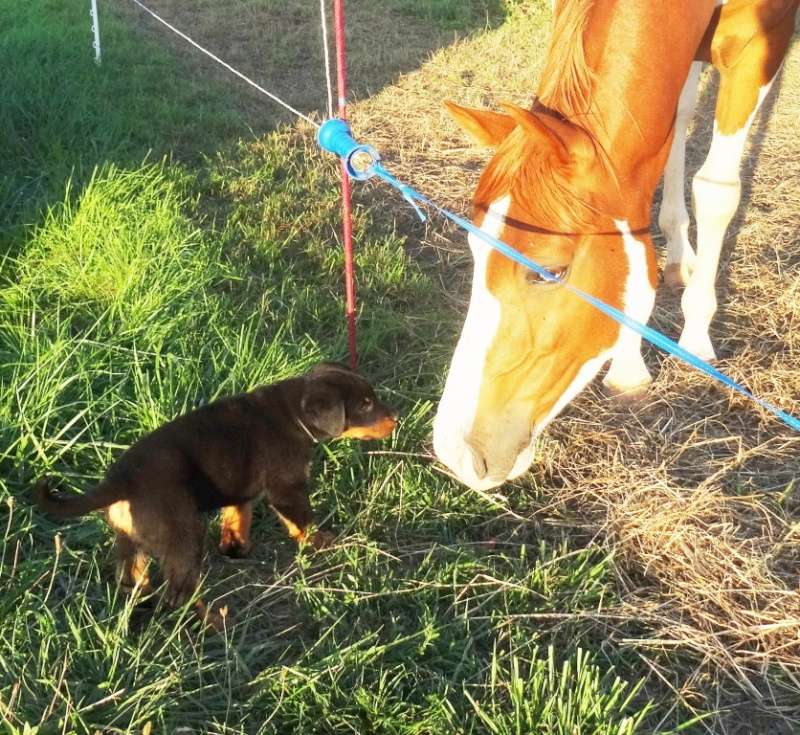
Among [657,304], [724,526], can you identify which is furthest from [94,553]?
[657,304]

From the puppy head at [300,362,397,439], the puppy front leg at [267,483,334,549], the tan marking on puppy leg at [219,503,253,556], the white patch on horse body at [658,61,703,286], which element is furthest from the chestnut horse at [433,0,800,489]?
the white patch on horse body at [658,61,703,286]

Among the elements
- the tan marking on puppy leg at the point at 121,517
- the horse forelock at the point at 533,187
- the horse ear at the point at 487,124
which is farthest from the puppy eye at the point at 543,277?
the tan marking on puppy leg at the point at 121,517

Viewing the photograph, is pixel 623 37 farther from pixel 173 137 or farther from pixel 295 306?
pixel 173 137

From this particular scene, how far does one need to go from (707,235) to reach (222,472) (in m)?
2.30

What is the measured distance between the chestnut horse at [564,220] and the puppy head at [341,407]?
0.63 feet

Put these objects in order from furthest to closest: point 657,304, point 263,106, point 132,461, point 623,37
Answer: point 263,106 < point 657,304 < point 623,37 < point 132,461

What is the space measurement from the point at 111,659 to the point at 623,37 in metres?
2.12

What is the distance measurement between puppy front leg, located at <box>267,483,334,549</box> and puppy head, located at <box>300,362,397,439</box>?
0.18 m

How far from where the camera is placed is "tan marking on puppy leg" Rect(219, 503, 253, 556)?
7.39 feet

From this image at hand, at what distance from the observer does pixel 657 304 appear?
3.78 meters

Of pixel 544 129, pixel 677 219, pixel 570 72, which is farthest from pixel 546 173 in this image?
pixel 677 219

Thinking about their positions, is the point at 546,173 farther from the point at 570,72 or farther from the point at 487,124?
the point at 570,72

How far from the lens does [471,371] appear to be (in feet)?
7.04

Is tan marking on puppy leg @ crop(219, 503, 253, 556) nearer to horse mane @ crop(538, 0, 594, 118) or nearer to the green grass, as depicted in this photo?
the green grass
